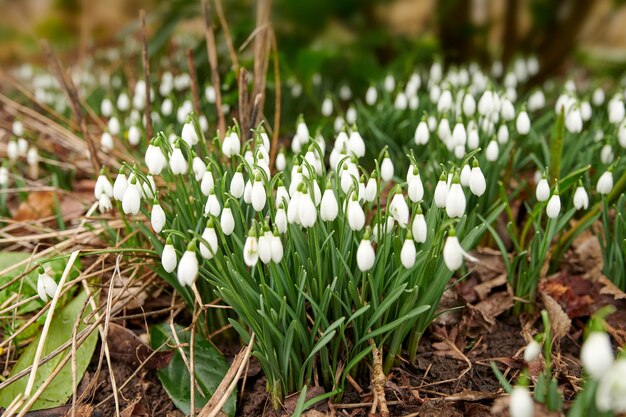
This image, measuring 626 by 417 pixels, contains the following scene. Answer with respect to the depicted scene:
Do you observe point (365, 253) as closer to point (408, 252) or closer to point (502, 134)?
point (408, 252)

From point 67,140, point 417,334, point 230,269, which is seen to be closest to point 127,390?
point 230,269

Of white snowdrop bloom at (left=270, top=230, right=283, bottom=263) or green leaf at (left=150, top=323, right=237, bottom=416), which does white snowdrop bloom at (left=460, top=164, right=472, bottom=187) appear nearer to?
white snowdrop bloom at (left=270, top=230, right=283, bottom=263)

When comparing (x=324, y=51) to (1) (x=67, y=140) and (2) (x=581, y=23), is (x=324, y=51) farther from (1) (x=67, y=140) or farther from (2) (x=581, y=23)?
(2) (x=581, y=23)

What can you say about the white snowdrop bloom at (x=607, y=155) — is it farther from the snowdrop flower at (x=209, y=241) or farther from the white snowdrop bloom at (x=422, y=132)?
the snowdrop flower at (x=209, y=241)

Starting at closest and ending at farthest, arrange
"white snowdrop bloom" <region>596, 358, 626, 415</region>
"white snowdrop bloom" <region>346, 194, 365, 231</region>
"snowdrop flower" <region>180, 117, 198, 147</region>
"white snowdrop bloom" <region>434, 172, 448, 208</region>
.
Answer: "white snowdrop bloom" <region>596, 358, 626, 415</region>
"white snowdrop bloom" <region>346, 194, 365, 231</region>
"white snowdrop bloom" <region>434, 172, 448, 208</region>
"snowdrop flower" <region>180, 117, 198, 147</region>

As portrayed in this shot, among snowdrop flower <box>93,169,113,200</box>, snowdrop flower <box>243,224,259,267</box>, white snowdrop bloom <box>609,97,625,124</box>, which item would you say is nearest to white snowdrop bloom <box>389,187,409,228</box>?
snowdrop flower <box>243,224,259,267</box>

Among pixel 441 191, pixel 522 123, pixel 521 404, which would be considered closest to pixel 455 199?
pixel 441 191
